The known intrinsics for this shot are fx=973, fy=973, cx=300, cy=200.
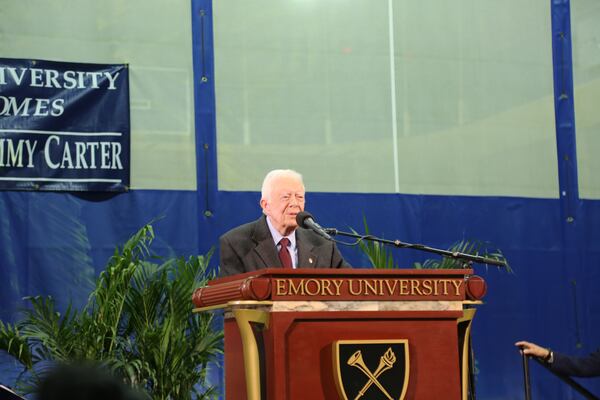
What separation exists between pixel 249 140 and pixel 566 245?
2608 mm

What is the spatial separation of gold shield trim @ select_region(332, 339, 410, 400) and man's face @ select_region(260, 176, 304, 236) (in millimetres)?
911

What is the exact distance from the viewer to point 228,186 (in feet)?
21.7

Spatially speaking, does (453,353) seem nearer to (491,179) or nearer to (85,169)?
(85,169)

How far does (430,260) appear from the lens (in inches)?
276

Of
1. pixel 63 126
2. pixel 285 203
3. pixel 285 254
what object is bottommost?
pixel 285 254

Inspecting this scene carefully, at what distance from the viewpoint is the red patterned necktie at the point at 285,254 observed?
144 inches

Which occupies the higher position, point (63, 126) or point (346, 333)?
point (63, 126)

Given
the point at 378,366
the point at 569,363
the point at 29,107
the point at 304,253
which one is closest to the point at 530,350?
the point at 569,363

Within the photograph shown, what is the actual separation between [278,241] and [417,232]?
350 cm

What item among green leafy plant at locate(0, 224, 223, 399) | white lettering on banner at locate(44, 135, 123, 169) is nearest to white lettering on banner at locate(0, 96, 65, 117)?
white lettering on banner at locate(44, 135, 123, 169)

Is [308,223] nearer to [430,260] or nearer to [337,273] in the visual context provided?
[337,273]

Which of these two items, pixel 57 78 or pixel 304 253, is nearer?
pixel 304 253

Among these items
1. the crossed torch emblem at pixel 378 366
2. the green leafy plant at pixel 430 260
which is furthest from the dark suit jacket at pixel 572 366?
the green leafy plant at pixel 430 260

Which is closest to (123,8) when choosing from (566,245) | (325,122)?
(325,122)
